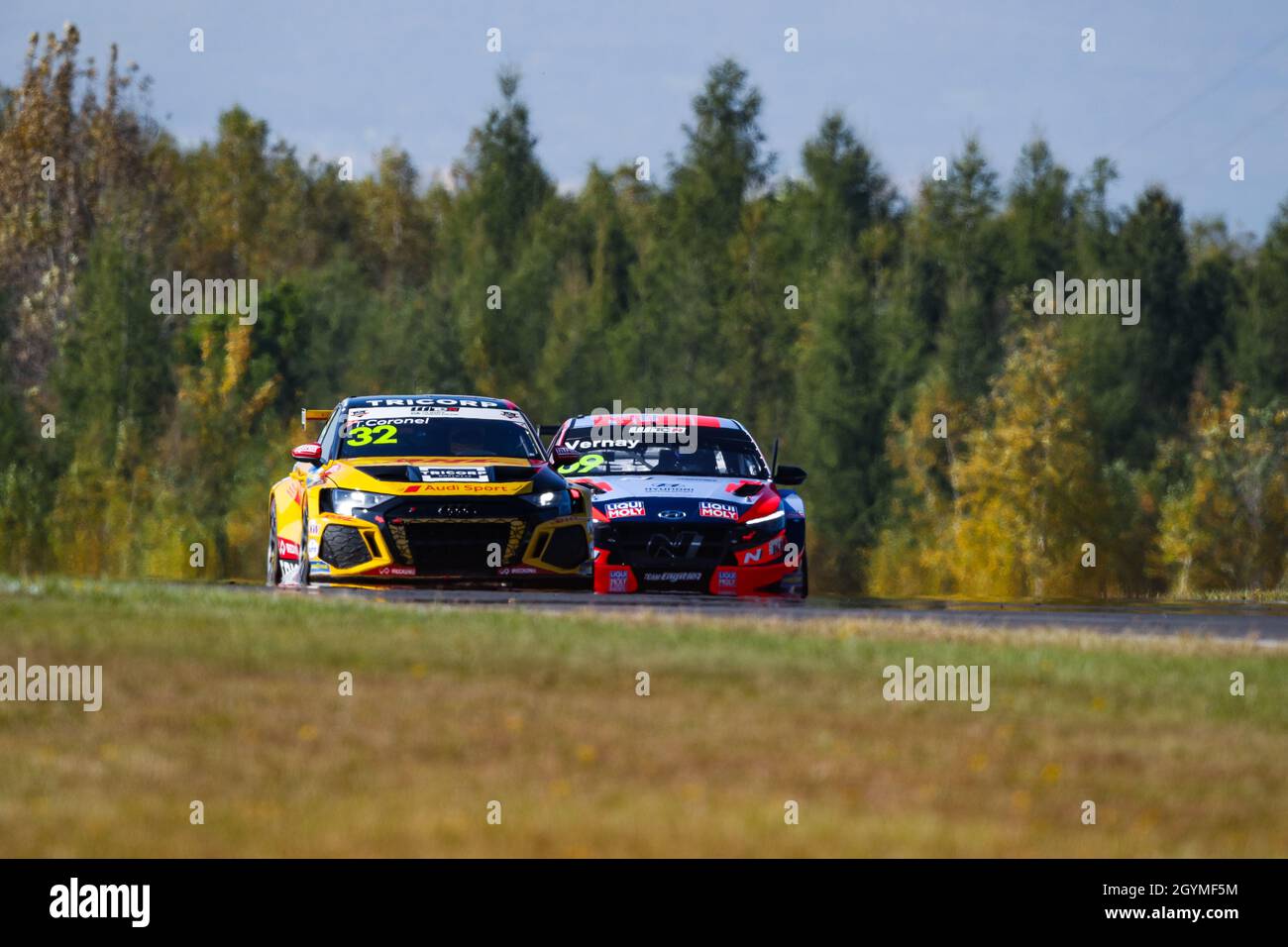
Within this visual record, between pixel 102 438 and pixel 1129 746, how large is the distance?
3005 inches

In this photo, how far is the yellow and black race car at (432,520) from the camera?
60.2ft

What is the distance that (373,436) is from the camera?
781 inches

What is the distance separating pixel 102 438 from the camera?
8412cm

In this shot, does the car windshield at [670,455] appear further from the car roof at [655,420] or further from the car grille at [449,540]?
the car grille at [449,540]

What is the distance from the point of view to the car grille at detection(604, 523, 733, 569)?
19766mm

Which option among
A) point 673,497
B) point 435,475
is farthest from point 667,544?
point 435,475

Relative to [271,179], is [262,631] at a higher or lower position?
lower

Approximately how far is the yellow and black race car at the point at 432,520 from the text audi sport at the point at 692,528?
2.74 feet

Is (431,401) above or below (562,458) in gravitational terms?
above

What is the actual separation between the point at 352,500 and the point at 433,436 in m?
1.79

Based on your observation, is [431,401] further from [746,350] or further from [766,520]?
[746,350]

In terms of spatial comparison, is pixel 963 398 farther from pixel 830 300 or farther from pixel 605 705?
pixel 605 705
